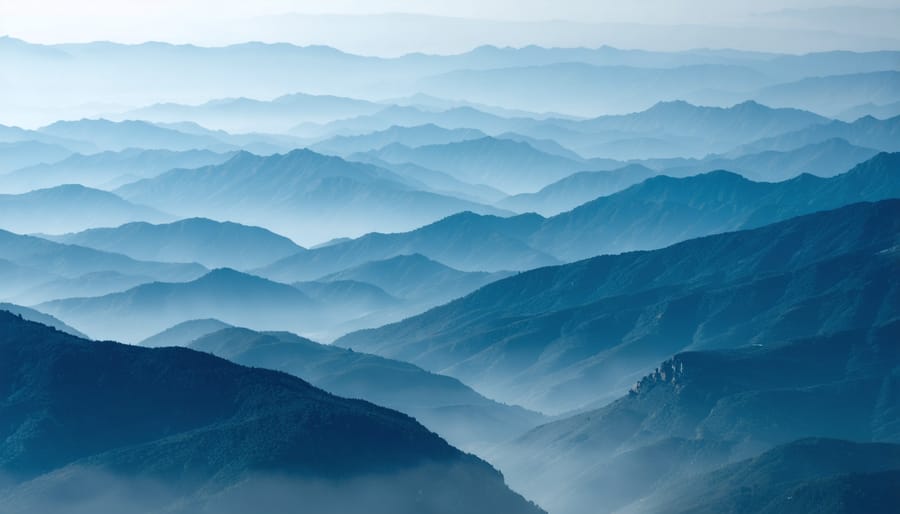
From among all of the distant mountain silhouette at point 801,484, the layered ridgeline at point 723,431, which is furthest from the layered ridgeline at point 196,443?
the layered ridgeline at point 723,431

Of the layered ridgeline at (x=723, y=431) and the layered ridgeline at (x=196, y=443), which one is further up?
the layered ridgeline at (x=723, y=431)

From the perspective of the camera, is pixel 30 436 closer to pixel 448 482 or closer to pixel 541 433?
pixel 448 482

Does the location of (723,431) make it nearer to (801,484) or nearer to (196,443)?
(801,484)

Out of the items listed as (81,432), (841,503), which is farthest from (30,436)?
(841,503)

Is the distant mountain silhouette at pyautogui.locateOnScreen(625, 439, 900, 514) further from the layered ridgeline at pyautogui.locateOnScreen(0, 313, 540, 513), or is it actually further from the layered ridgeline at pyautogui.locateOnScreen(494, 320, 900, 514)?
the layered ridgeline at pyautogui.locateOnScreen(0, 313, 540, 513)

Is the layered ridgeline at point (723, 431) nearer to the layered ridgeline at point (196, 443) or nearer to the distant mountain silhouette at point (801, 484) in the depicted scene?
the distant mountain silhouette at point (801, 484)

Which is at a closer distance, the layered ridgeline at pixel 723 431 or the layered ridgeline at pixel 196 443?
the layered ridgeline at pixel 196 443

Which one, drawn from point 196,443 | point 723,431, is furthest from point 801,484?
point 196,443
